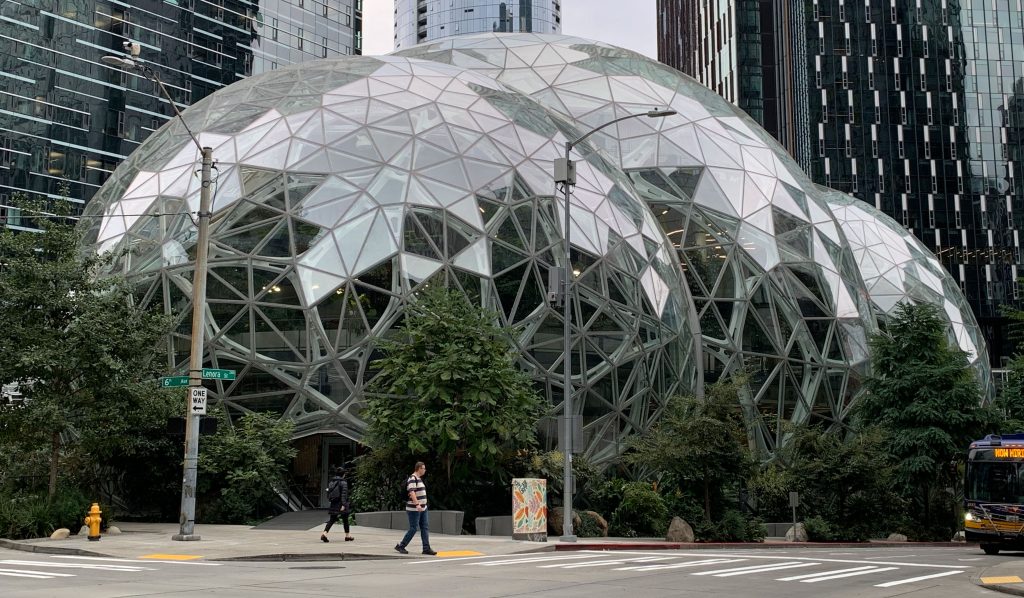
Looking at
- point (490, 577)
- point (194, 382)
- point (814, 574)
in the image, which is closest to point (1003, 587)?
point (814, 574)

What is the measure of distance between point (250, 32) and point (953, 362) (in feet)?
304

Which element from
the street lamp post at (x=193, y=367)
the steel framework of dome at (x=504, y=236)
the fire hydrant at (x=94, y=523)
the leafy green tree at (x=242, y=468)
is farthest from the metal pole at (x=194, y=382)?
the steel framework of dome at (x=504, y=236)

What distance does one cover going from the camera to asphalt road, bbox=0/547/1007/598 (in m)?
11.8

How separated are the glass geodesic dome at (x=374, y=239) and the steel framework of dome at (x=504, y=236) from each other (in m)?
0.07

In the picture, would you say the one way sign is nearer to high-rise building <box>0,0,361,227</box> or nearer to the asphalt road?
the asphalt road

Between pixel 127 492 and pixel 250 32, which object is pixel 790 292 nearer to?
pixel 127 492

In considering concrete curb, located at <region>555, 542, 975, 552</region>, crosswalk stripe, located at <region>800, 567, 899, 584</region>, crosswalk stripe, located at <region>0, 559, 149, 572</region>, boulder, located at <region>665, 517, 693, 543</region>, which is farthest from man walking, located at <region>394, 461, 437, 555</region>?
boulder, located at <region>665, 517, 693, 543</region>

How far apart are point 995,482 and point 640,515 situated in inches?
371

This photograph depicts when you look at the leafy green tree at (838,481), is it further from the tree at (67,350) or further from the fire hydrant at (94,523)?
the fire hydrant at (94,523)

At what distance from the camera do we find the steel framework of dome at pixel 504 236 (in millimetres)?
28797

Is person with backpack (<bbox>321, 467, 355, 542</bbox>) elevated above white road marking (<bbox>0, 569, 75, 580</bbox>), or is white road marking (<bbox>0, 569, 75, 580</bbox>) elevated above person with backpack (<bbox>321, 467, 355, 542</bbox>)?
person with backpack (<bbox>321, 467, 355, 542</bbox>)

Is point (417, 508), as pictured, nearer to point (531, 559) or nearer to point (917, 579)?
point (531, 559)

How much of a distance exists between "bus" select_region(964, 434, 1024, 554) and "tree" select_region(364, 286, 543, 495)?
1106cm

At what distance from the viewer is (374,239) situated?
29.6 meters
